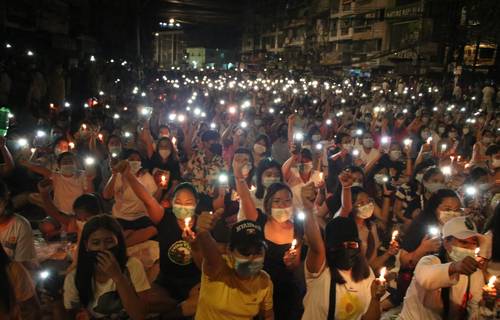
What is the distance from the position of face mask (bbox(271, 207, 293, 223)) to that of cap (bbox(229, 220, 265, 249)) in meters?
0.99

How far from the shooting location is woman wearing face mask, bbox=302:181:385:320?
10.7 feet

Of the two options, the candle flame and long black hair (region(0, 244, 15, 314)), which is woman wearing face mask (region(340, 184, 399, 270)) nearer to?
the candle flame

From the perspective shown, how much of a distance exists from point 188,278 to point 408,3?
4134cm

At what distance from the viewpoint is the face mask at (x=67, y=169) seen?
19.7ft

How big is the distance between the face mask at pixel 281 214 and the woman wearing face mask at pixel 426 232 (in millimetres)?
1214

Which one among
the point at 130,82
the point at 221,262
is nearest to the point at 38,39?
the point at 130,82

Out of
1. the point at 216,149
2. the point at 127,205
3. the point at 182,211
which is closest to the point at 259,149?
the point at 216,149

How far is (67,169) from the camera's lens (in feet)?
19.7

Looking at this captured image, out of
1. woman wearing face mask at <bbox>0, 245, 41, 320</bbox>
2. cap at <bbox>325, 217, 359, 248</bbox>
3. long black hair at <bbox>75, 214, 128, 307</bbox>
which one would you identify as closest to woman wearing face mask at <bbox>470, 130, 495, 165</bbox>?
cap at <bbox>325, 217, 359, 248</bbox>

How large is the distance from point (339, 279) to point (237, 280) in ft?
2.39

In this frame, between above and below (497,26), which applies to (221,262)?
below

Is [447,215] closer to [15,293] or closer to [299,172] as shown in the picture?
[299,172]

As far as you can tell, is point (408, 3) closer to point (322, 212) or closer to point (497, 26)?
point (497, 26)

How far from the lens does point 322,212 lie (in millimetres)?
5551
